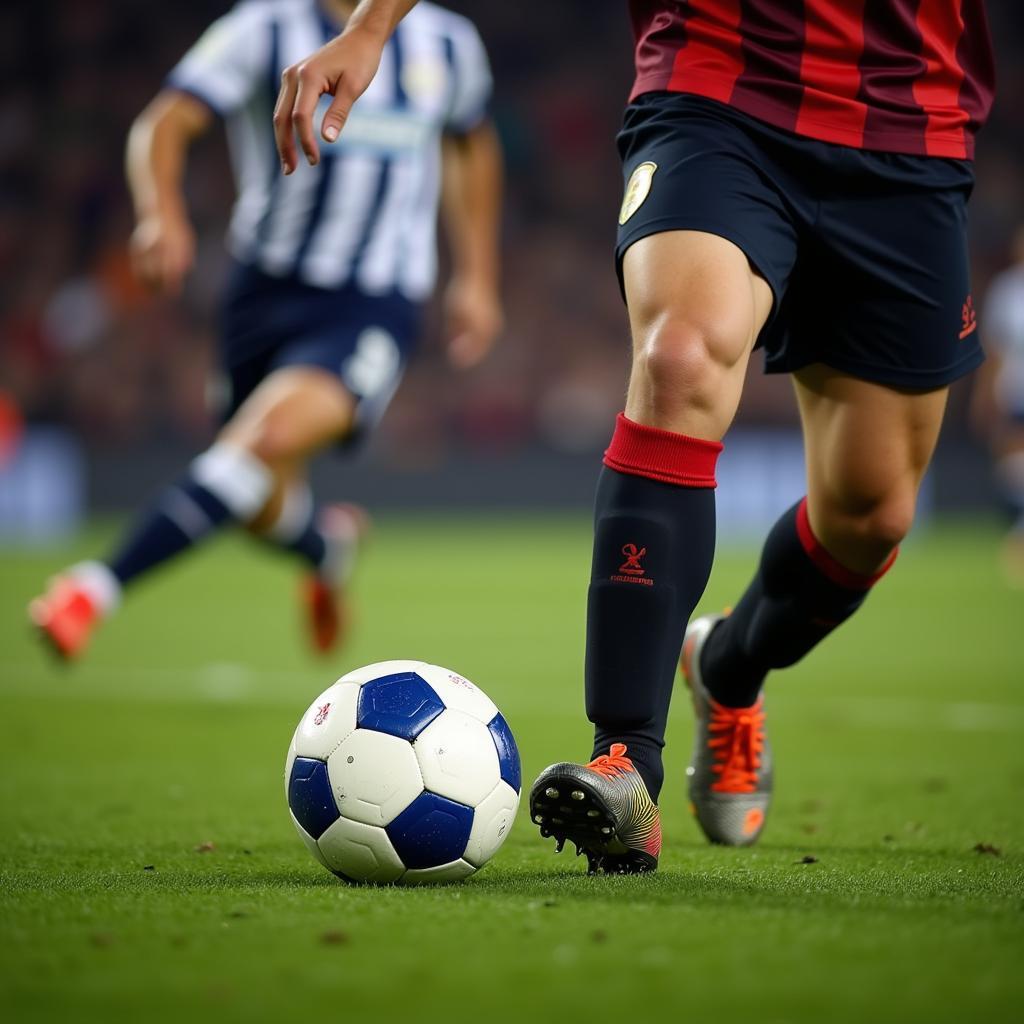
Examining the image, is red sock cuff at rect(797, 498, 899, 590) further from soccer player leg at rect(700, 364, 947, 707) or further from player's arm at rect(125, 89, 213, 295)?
player's arm at rect(125, 89, 213, 295)

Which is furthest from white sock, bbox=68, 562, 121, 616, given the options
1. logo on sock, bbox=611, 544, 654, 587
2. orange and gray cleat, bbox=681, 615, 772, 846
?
logo on sock, bbox=611, 544, 654, 587

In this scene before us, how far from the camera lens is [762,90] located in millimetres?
2459

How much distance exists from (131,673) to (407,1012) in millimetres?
4638

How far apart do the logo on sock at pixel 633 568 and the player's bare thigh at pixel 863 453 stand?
20.6 inches

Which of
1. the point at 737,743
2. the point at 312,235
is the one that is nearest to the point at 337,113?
the point at 737,743

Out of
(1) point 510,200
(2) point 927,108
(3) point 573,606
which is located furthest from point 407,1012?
(1) point 510,200

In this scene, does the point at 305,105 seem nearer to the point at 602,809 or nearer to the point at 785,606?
the point at 602,809

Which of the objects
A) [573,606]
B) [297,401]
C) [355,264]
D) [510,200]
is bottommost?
[573,606]

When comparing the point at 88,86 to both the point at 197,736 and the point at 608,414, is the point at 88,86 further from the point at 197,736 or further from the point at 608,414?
the point at 197,736

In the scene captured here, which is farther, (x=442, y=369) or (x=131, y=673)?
(x=442, y=369)

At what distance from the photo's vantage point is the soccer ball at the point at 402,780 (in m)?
2.27

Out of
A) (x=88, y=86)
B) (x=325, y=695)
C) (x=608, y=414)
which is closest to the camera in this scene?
(x=325, y=695)

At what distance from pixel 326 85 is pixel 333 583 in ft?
12.3

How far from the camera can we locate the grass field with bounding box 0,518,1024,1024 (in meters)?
1.59
